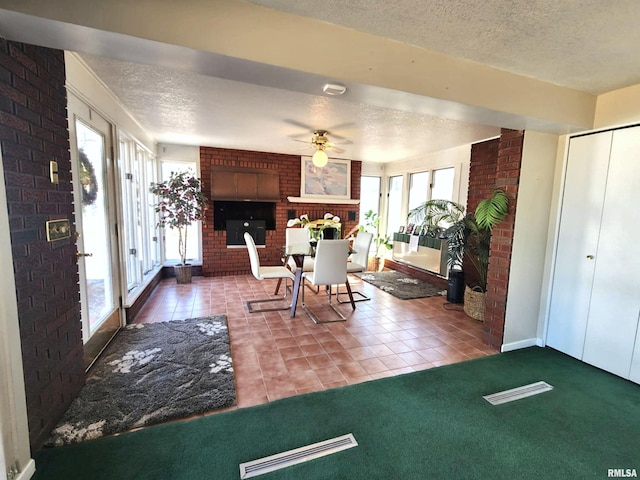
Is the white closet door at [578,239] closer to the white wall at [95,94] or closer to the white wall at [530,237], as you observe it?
the white wall at [530,237]

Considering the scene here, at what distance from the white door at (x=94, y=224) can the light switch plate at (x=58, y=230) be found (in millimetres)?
271

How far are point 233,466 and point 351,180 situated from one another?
5.48 meters

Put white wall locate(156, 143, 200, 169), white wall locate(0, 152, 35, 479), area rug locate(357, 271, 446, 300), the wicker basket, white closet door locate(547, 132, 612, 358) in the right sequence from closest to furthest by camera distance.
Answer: white wall locate(0, 152, 35, 479), white closet door locate(547, 132, 612, 358), the wicker basket, area rug locate(357, 271, 446, 300), white wall locate(156, 143, 200, 169)

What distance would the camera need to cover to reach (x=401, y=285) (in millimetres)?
5027

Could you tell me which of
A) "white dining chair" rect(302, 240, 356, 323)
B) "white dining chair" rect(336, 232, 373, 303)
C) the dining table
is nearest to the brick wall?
the dining table

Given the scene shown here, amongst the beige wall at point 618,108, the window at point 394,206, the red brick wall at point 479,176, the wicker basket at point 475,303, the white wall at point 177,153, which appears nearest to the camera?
the beige wall at point 618,108

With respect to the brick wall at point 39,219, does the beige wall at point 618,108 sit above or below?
above

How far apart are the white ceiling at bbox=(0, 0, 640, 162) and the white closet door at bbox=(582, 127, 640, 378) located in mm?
574

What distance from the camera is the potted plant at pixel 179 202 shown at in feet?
15.1

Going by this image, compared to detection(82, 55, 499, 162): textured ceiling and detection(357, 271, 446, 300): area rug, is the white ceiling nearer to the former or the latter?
detection(82, 55, 499, 162): textured ceiling

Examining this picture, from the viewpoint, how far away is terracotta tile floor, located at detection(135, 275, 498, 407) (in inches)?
89.8

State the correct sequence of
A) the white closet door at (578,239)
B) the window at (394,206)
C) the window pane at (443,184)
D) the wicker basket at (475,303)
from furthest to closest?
the window at (394,206), the window pane at (443,184), the wicker basket at (475,303), the white closet door at (578,239)

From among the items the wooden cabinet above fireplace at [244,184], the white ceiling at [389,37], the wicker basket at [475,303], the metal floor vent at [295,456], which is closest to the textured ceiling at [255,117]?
the white ceiling at [389,37]

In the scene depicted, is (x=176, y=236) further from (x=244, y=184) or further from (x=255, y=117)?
(x=255, y=117)
